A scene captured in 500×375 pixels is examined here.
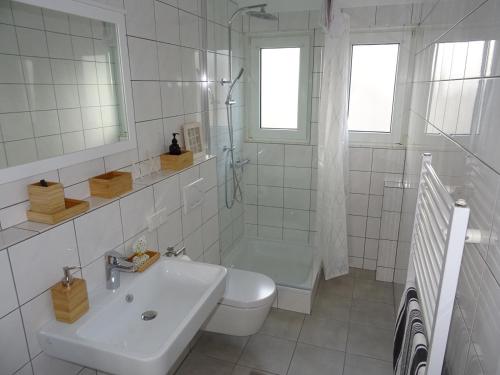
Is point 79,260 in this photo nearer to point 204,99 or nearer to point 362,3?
point 204,99

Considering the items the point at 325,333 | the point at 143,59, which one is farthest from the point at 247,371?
the point at 143,59

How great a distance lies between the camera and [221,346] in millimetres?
2361

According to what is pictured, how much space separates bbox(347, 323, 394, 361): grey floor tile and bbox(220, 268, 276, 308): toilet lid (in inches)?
26.9

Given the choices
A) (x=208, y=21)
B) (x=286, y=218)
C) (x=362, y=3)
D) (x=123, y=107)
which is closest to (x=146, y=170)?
(x=123, y=107)

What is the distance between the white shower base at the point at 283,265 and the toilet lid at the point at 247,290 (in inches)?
18.5

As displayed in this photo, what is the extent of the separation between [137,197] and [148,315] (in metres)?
0.53

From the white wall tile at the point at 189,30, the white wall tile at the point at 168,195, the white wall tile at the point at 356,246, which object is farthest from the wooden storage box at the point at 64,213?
the white wall tile at the point at 356,246

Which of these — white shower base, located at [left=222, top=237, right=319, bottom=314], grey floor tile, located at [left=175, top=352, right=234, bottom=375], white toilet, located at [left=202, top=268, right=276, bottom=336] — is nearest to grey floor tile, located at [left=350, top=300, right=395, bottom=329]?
white shower base, located at [left=222, top=237, right=319, bottom=314]

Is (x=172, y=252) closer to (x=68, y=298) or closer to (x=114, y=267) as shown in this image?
(x=114, y=267)

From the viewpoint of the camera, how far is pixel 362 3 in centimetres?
278

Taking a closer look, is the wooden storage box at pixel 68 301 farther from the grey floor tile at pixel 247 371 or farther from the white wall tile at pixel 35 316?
the grey floor tile at pixel 247 371

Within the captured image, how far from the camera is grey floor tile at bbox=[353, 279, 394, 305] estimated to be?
288cm

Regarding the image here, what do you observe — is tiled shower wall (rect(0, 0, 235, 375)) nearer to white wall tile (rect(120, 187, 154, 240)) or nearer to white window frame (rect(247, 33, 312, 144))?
white wall tile (rect(120, 187, 154, 240))

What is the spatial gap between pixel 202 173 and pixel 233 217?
0.80 meters
